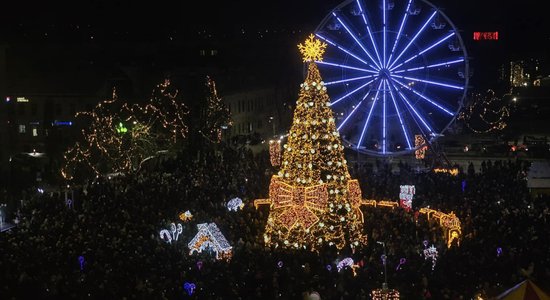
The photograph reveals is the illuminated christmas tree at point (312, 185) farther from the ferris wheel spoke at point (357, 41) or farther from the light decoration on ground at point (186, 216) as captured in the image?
the ferris wheel spoke at point (357, 41)

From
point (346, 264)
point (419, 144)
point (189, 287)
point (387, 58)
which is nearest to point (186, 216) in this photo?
point (346, 264)

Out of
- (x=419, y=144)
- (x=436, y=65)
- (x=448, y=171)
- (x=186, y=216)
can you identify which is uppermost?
(x=436, y=65)

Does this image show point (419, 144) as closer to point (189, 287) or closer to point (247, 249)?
point (247, 249)

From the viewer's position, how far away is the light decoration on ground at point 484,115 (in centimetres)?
5744

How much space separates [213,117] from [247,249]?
2879cm

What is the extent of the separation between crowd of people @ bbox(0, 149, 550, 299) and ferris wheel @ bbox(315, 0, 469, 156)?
2986 mm

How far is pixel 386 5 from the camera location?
1123 inches

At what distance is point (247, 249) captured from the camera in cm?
1748

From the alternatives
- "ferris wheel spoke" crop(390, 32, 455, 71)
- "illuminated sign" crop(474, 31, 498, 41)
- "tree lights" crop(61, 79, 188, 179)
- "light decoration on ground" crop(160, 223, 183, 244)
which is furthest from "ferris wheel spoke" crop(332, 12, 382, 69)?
"illuminated sign" crop(474, 31, 498, 41)

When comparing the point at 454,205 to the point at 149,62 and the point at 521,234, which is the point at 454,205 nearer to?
the point at 521,234

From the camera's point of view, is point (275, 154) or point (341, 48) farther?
point (275, 154)

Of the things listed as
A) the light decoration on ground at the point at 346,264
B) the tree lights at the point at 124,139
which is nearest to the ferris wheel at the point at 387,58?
the light decoration on ground at the point at 346,264

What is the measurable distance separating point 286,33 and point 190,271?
66571mm

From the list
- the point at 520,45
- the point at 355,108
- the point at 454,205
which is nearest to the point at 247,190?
the point at 355,108
